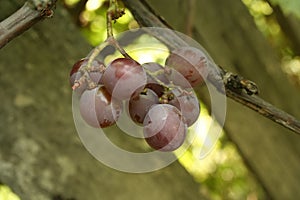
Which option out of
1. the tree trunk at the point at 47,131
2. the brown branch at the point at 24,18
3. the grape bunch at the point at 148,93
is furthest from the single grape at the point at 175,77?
the tree trunk at the point at 47,131

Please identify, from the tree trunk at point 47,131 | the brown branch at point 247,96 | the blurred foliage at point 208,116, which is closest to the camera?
the brown branch at point 247,96

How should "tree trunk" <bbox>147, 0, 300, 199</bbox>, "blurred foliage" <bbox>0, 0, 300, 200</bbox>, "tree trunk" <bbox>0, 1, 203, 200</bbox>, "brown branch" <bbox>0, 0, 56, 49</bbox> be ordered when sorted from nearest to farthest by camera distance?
1. "brown branch" <bbox>0, 0, 56, 49</bbox>
2. "tree trunk" <bbox>0, 1, 203, 200</bbox>
3. "tree trunk" <bbox>147, 0, 300, 199</bbox>
4. "blurred foliage" <bbox>0, 0, 300, 200</bbox>

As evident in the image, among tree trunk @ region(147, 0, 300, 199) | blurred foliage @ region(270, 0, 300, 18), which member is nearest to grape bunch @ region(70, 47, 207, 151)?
blurred foliage @ region(270, 0, 300, 18)

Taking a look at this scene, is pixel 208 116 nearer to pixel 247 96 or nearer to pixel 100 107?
pixel 247 96

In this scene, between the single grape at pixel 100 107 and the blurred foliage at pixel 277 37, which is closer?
the single grape at pixel 100 107

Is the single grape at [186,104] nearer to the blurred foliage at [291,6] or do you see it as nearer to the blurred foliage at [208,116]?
the blurred foliage at [291,6]

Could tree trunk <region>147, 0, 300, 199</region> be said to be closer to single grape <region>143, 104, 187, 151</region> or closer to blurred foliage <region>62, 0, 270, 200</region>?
blurred foliage <region>62, 0, 270, 200</region>

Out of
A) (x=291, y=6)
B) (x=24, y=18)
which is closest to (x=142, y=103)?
(x=24, y=18)
